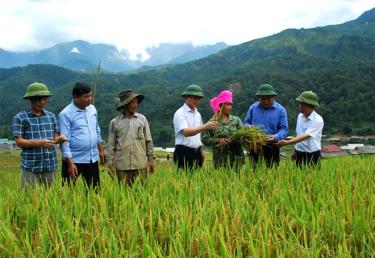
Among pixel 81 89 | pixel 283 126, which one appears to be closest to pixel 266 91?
pixel 283 126

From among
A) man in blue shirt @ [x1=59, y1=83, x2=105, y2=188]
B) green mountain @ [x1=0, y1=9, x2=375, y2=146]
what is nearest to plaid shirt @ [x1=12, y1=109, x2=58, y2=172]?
man in blue shirt @ [x1=59, y1=83, x2=105, y2=188]

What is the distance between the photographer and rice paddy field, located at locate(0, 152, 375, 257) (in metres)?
2.44

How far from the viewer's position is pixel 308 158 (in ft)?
18.4

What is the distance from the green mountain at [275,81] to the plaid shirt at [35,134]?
6127 centimetres

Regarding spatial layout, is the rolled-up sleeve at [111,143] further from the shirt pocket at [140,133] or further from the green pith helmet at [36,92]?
the green pith helmet at [36,92]

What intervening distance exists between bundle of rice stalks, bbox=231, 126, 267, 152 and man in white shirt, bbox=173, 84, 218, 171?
44 centimetres

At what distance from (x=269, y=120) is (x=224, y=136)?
28.4 inches

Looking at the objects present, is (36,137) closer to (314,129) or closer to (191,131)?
(191,131)

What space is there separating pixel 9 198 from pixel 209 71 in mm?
151362

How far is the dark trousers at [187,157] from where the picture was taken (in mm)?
5328

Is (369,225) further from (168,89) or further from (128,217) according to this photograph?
(168,89)

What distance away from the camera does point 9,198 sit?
409 centimetres

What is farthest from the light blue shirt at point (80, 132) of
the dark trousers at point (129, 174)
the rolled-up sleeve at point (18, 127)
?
the rolled-up sleeve at point (18, 127)

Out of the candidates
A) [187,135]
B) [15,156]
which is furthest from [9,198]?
[15,156]
